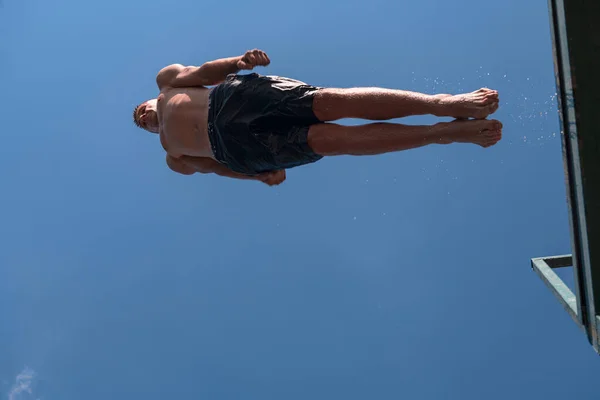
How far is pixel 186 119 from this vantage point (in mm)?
4961

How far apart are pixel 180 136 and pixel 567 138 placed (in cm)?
314

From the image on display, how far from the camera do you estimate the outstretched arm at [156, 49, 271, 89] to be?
14.3 feet

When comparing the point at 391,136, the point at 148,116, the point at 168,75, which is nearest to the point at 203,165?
the point at 148,116

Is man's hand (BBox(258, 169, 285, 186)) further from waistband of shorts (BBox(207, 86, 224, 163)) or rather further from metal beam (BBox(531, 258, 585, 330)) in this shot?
metal beam (BBox(531, 258, 585, 330))

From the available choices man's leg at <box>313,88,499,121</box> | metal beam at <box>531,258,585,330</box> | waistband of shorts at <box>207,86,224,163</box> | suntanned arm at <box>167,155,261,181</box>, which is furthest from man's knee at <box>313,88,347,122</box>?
metal beam at <box>531,258,585,330</box>

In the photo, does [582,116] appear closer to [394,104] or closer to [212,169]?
[394,104]

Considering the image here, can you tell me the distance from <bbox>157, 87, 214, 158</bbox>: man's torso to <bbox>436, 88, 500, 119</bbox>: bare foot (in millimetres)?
2072

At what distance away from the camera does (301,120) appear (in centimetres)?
452

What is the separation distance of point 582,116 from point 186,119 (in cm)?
313

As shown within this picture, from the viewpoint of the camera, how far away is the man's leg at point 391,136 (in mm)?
3830

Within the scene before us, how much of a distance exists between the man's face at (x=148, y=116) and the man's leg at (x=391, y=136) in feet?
6.03

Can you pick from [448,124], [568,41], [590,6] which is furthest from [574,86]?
[448,124]

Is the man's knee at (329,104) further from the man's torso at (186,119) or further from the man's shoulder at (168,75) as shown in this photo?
the man's shoulder at (168,75)

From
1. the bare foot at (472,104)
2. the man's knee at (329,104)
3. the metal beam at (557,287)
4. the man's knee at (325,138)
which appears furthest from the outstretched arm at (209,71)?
the metal beam at (557,287)
